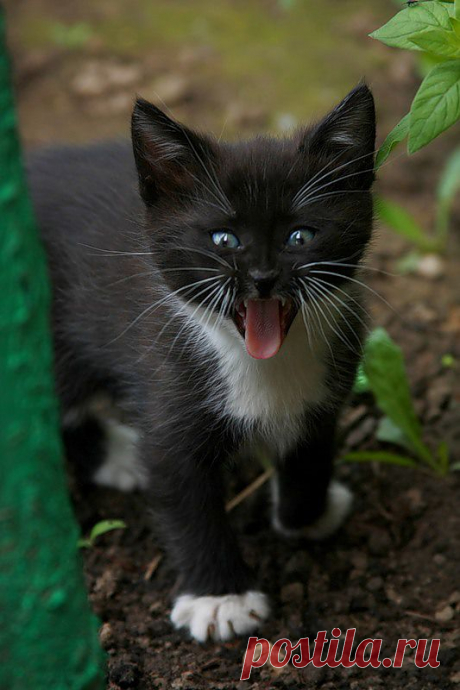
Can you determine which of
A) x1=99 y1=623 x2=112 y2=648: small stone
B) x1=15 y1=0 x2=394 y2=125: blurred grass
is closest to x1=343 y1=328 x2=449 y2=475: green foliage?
x1=99 y1=623 x2=112 y2=648: small stone

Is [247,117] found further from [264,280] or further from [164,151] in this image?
[264,280]

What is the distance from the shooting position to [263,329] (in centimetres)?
227

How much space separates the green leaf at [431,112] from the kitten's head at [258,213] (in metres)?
0.39

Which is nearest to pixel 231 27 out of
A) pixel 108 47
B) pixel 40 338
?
pixel 108 47

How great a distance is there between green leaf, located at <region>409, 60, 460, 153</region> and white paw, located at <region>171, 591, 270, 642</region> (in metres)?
1.41

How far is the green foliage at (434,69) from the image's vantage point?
1.95 m

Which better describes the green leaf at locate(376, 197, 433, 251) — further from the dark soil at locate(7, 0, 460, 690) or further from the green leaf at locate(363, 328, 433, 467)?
the green leaf at locate(363, 328, 433, 467)

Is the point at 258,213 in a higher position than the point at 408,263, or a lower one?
higher

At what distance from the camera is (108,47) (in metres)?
5.91

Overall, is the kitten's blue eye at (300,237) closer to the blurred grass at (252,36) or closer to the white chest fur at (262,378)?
the white chest fur at (262,378)

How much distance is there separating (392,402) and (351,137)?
3.44ft

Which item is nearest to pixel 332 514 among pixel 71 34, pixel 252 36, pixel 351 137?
pixel 351 137

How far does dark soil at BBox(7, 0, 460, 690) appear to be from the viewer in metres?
2.41

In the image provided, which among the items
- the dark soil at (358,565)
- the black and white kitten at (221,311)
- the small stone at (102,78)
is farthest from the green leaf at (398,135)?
the small stone at (102,78)
